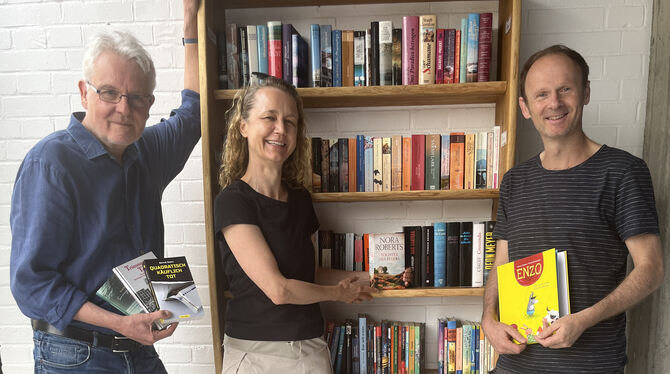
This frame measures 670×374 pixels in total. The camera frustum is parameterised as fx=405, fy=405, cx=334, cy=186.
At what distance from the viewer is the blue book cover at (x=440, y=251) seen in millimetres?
1845

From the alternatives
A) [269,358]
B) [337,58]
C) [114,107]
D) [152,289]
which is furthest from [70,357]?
[337,58]

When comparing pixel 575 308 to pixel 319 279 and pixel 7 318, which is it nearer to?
pixel 319 279

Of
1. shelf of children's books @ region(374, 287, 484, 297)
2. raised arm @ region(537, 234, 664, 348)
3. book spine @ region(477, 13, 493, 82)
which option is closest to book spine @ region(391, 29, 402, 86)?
book spine @ region(477, 13, 493, 82)

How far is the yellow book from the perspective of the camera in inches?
53.5

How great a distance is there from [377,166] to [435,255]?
0.49 m

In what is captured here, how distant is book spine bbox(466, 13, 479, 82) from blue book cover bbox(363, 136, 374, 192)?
1.69 ft

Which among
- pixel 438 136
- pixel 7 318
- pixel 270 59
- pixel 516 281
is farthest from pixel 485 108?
pixel 7 318

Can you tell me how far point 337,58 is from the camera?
1808 mm

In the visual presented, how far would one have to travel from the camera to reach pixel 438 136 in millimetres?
1817

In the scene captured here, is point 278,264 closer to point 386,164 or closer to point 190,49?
point 386,164

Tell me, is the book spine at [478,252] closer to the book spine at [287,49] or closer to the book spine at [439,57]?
the book spine at [439,57]

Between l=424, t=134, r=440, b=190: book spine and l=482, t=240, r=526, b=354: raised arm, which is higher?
l=424, t=134, r=440, b=190: book spine

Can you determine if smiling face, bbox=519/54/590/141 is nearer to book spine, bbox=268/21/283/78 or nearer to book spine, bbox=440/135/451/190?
book spine, bbox=440/135/451/190

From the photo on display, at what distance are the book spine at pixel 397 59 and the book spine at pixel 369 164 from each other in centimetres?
28
